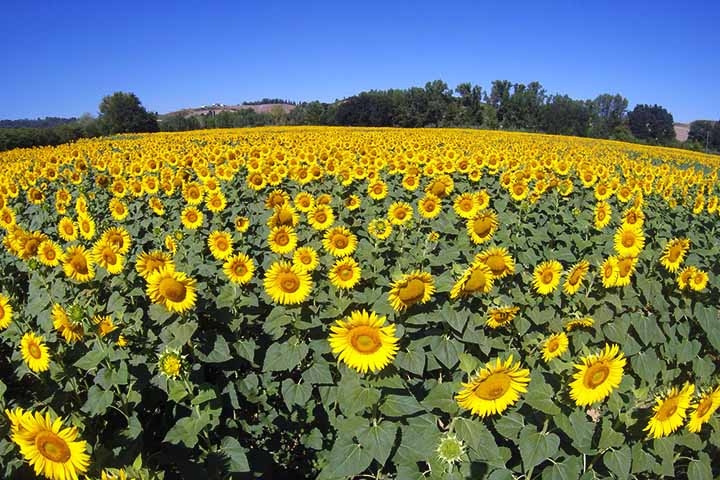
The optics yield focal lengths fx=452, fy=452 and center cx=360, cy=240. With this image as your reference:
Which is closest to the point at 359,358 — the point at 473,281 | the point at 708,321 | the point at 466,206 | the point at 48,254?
the point at 473,281

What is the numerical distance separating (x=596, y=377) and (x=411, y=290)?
3.65ft

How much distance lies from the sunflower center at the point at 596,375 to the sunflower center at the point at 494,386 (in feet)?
1.53

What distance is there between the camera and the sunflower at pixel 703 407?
2547 mm

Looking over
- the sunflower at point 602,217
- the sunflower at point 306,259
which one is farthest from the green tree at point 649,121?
the sunflower at point 306,259

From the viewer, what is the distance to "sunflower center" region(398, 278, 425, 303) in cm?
277

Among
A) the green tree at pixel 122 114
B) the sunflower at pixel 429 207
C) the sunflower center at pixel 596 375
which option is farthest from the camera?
the green tree at pixel 122 114

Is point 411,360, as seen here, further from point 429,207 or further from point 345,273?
point 429,207

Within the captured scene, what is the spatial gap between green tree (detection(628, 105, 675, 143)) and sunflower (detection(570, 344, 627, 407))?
401ft

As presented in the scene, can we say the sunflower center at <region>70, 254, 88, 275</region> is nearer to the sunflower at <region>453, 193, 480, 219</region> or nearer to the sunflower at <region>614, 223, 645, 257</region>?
the sunflower at <region>453, 193, 480, 219</region>

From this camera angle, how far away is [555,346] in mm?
3096

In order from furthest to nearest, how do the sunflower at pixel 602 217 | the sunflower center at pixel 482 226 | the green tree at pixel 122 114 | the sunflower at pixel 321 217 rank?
the green tree at pixel 122 114, the sunflower at pixel 602 217, the sunflower at pixel 321 217, the sunflower center at pixel 482 226

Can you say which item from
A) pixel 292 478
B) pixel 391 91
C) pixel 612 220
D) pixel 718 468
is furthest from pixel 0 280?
pixel 391 91

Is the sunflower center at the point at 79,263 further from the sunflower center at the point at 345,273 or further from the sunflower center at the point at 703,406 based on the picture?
the sunflower center at the point at 703,406

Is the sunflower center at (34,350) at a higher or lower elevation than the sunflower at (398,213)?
lower
